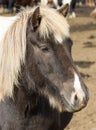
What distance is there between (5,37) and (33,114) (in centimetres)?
63

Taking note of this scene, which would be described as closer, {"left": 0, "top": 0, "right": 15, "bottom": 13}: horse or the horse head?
the horse head

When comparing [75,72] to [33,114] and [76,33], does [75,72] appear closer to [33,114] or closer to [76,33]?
[33,114]

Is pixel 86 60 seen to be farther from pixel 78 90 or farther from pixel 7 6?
pixel 7 6

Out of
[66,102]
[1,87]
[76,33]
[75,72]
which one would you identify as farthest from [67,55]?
[76,33]

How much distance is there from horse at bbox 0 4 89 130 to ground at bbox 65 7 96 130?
1.87 m

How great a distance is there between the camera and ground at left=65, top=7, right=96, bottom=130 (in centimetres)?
518

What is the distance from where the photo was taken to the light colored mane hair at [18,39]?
289 cm

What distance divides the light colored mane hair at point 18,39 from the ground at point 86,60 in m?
1.98

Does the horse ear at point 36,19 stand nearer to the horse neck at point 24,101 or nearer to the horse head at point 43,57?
the horse head at point 43,57

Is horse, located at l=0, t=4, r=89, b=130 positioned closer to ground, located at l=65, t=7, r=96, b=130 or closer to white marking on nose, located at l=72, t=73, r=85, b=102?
white marking on nose, located at l=72, t=73, r=85, b=102

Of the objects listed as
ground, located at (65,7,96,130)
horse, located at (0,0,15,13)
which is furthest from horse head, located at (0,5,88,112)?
horse, located at (0,0,15,13)

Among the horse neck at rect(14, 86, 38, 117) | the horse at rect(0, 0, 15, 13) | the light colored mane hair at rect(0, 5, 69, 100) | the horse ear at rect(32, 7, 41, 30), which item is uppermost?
the horse ear at rect(32, 7, 41, 30)

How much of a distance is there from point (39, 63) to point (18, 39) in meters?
0.22

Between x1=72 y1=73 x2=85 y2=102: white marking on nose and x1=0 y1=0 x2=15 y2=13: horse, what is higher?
x1=72 y1=73 x2=85 y2=102: white marking on nose
